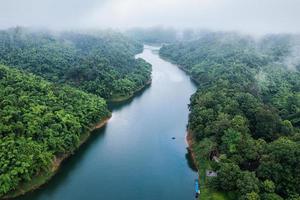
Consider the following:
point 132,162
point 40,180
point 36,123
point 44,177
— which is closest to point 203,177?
point 132,162

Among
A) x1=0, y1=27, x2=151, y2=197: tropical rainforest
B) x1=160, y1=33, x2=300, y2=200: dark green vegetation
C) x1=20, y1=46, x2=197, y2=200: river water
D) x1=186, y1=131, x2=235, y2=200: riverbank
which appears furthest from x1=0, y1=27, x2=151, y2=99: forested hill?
x1=186, y1=131, x2=235, y2=200: riverbank

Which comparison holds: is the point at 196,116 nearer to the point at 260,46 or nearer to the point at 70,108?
the point at 70,108

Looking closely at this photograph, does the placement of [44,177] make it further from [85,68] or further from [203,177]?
[85,68]

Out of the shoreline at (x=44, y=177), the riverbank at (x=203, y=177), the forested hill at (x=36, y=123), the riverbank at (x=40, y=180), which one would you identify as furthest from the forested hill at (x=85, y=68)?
the riverbank at (x=40, y=180)

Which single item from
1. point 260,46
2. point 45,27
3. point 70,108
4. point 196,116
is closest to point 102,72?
point 70,108

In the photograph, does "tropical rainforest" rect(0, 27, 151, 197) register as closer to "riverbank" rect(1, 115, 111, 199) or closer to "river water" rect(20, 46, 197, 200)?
"riverbank" rect(1, 115, 111, 199)

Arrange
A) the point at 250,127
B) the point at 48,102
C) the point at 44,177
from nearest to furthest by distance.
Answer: the point at 44,177
the point at 250,127
the point at 48,102

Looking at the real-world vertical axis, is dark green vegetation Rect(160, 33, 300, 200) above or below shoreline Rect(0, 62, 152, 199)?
above
